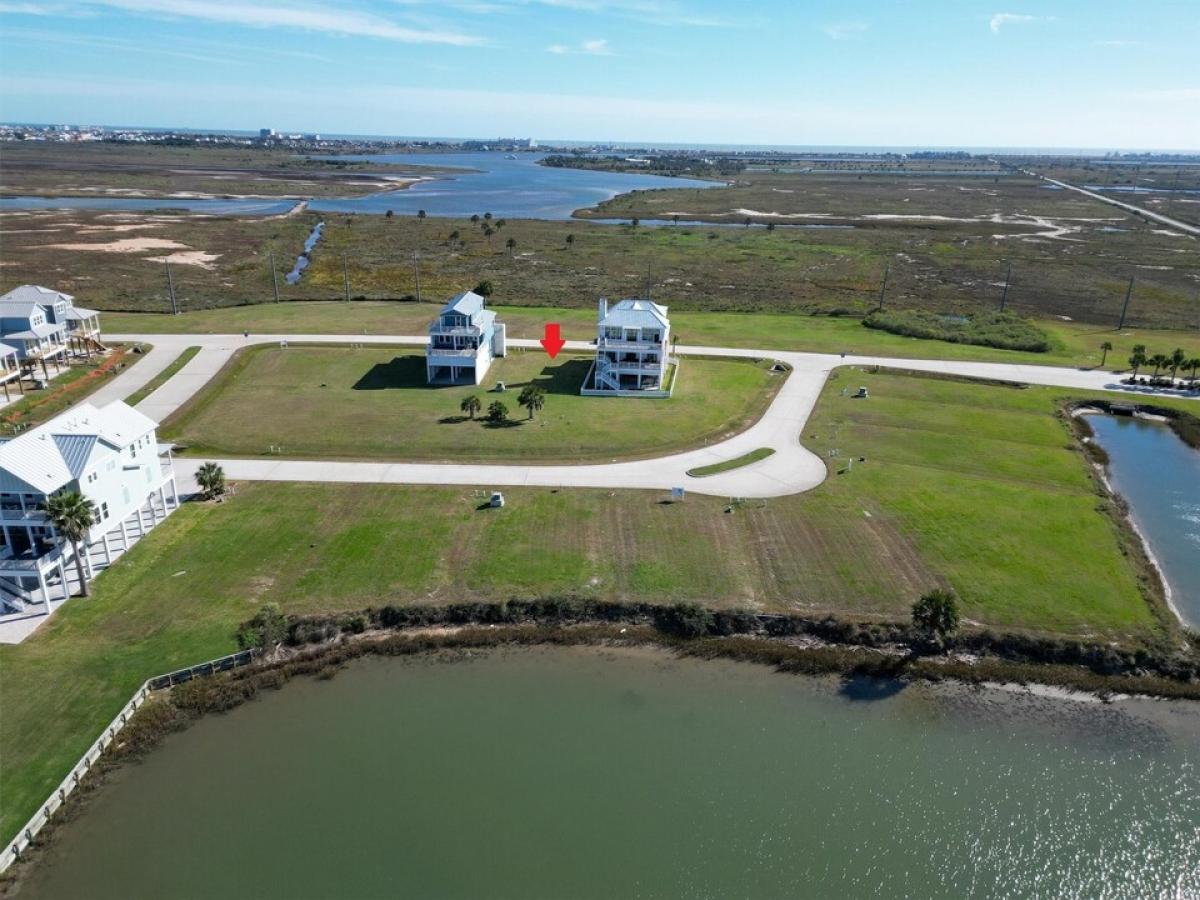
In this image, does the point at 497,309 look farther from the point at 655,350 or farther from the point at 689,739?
the point at 689,739

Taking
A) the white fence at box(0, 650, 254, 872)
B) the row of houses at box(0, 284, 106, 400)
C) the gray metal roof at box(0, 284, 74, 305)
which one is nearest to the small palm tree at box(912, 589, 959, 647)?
the white fence at box(0, 650, 254, 872)

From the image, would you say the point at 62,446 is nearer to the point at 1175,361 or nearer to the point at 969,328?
the point at 1175,361

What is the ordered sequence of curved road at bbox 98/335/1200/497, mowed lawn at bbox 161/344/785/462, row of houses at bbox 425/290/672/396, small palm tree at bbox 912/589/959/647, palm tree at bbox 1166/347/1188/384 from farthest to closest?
palm tree at bbox 1166/347/1188/384 < row of houses at bbox 425/290/672/396 < mowed lawn at bbox 161/344/785/462 < curved road at bbox 98/335/1200/497 < small palm tree at bbox 912/589/959/647

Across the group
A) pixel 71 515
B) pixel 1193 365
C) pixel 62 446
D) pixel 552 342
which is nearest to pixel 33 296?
pixel 62 446

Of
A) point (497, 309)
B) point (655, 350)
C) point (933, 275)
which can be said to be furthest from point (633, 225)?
point (655, 350)

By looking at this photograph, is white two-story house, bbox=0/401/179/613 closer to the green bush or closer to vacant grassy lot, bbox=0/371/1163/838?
vacant grassy lot, bbox=0/371/1163/838

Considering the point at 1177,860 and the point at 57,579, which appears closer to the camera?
the point at 1177,860

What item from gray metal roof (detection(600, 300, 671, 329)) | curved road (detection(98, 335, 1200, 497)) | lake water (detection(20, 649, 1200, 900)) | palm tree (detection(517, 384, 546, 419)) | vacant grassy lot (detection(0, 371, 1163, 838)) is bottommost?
lake water (detection(20, 649, 1200, 900))
